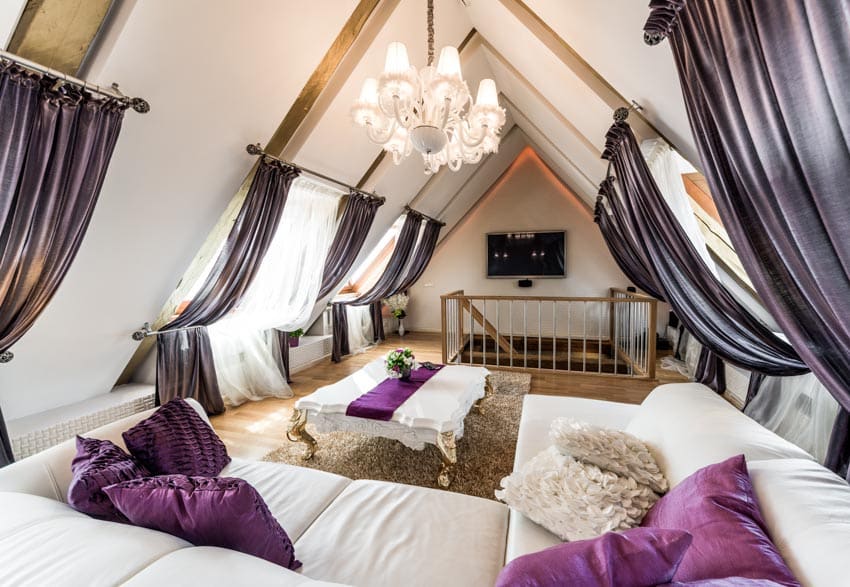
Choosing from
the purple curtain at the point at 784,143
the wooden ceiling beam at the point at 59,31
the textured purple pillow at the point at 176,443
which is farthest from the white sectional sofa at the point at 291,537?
the wooden ceiling beam at the point at 59,31

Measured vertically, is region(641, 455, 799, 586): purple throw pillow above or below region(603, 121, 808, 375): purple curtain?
below

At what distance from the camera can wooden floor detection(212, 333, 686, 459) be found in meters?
2.63

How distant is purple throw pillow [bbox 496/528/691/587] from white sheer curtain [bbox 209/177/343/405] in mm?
3108

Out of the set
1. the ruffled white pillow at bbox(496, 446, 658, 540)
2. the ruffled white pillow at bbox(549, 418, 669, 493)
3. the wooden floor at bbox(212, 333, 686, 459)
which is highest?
the ruffled white pillow at bbox(549, 418, 669, 493)

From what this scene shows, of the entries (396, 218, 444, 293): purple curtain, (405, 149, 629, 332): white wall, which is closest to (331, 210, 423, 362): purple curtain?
(396, 218, 444, 293): purple curtain

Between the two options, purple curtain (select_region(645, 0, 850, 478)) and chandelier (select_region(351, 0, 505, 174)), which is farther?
chandelier (select_region(351, 0, 505, 174))

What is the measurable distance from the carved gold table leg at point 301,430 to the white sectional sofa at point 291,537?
67 cm

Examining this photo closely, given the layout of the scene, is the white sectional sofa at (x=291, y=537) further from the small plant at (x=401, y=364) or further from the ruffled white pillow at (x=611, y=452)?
the small plant at (x=401, y=364)

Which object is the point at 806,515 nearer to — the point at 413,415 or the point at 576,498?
the point at 576,498

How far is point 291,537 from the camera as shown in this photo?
46.2 inches

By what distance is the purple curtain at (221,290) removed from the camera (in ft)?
8.26

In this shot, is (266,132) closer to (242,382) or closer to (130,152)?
(130,152)

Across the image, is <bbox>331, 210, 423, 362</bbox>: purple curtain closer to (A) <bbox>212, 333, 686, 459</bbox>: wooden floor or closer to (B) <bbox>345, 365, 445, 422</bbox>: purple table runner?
(A) <bbox>212, 333, 686, 459</bbox>: wooden floor

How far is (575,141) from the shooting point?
10.1ft
